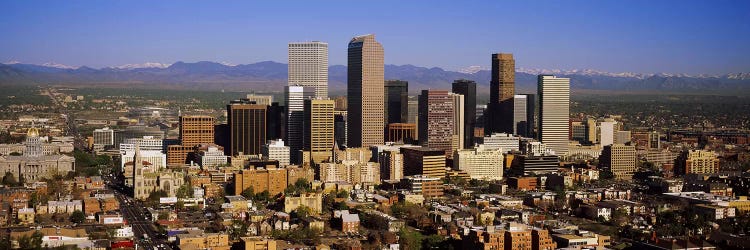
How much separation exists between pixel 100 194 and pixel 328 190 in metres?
6.37

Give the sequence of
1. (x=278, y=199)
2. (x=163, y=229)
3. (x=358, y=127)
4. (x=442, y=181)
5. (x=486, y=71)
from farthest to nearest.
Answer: (x=486, y=71), (x=358, y=127), (x=442, y=181), (x=278, y=199), (x=163, y=229)

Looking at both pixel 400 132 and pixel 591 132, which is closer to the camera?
pixel 400 132

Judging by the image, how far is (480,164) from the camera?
118 feet

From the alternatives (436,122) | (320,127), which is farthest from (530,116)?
(320,127)

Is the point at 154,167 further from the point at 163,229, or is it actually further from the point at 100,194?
the point at 163,229

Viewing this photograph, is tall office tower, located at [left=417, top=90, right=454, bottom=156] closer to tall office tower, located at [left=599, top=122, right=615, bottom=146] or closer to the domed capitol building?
tall office tower, located at [left=599, top=122, right=615, bottom=146]

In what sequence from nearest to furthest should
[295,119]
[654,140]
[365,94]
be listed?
1. [295,119]
2. [365,94]
3. [654,140]

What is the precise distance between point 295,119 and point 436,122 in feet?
17.5

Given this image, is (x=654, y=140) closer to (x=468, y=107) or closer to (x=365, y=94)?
(x=468, y=107)

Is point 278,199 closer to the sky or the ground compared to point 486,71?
closer to the ground

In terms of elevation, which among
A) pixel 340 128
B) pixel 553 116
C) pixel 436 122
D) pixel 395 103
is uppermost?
pixel 395 103

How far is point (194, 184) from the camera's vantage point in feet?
101

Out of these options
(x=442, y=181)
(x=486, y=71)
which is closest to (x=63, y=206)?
(x=442, y=181)

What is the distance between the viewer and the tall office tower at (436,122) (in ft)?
132
